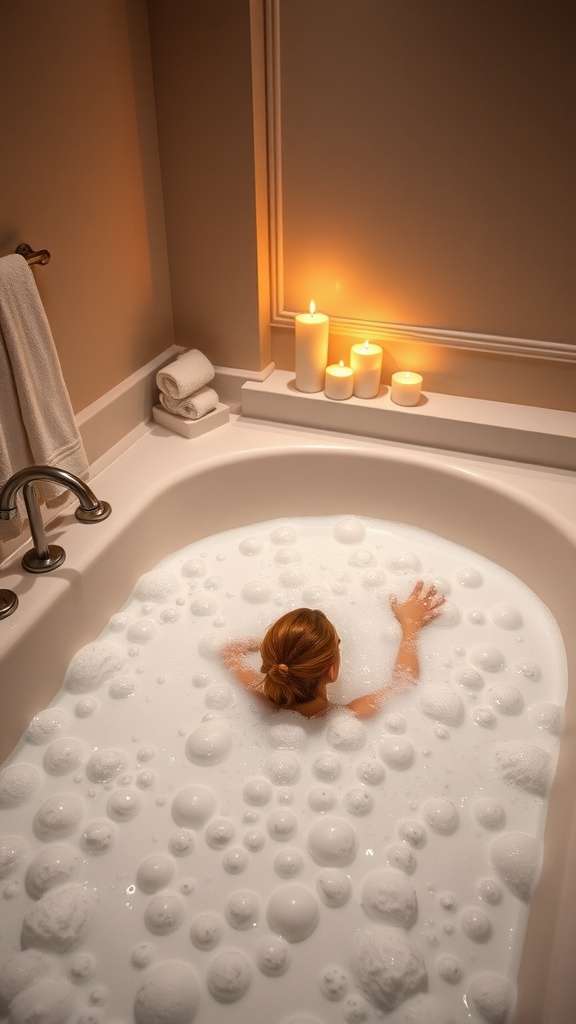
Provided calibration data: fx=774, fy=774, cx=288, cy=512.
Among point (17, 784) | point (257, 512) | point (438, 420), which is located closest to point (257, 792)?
point (17, 784)

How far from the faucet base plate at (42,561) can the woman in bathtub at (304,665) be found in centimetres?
39

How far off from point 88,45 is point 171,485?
3.09 ft

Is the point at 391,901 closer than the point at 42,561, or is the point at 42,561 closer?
the point at 391,901

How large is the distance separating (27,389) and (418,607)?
0.93 m

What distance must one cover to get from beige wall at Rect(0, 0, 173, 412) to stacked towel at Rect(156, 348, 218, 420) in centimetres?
10

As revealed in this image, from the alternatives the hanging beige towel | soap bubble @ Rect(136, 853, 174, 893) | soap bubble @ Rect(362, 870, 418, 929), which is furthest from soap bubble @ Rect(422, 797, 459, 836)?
the hanging beige towel

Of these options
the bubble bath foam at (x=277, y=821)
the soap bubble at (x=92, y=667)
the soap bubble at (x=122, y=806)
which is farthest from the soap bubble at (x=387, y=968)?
the soap bubble at (x=92, y=667)

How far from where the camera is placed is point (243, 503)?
2002 millimetres

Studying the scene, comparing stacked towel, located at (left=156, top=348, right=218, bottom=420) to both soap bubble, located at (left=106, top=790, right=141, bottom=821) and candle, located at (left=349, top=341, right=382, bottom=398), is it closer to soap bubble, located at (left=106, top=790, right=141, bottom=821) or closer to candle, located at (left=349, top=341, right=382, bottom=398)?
candle, located at (left=349, top=341, right=382, bottom=398)

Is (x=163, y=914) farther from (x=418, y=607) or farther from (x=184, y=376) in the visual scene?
(x=184, y=376)

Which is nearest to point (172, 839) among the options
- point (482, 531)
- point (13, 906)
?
point (13, 906)

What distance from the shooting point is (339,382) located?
6.57 ft

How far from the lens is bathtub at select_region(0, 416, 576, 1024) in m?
1.46

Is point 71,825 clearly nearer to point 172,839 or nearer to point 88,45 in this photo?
point 172,839
